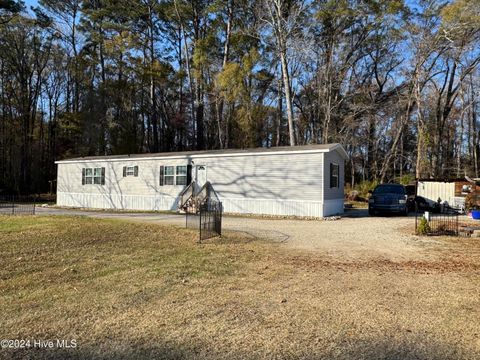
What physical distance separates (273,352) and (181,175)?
49.5ft

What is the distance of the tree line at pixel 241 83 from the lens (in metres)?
25.2

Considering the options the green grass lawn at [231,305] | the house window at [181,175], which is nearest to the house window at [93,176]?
the house window at [181,175]

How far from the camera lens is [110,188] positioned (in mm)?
20172

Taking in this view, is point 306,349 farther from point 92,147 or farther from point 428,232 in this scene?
point 92,147

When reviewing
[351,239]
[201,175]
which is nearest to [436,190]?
[351,239]

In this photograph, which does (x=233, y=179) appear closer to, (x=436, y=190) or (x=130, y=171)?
(x=130, y=171)

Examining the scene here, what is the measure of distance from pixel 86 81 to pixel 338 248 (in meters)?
31.6

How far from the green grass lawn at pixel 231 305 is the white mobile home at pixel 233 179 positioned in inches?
311

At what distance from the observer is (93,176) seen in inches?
821

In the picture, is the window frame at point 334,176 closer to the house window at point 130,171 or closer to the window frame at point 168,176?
the window frame at point 168,176

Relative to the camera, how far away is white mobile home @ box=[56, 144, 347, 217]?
14.8m

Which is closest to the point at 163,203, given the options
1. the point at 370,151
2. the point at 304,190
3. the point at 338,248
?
the point at 304,190

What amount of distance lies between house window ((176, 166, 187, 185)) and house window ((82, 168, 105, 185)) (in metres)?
5.46

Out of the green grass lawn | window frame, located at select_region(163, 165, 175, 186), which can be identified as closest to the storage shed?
the green grass lawn
